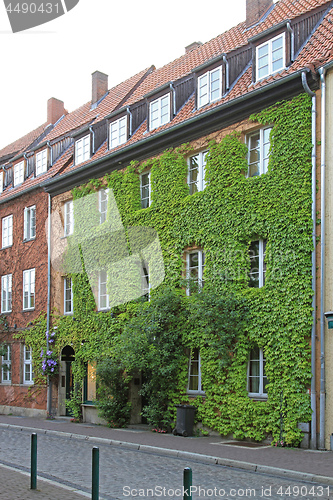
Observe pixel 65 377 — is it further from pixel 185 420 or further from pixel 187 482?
pixel 187 482

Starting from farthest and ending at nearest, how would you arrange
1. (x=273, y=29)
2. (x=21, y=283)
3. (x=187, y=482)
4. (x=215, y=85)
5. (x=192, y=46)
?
(x=192, y=46), (x=21, y=283), (x=215, y=85), (x=273, y=29), (x=187, y=482)

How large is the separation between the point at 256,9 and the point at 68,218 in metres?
11.0

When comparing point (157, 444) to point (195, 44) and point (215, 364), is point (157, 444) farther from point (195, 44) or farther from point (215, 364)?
point (195, 44)

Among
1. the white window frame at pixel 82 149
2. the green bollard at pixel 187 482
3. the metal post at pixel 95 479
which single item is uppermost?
the white window frame at pixel 82 149

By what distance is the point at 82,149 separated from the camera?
24.5 metres

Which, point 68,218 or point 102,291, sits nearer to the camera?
point 102,291

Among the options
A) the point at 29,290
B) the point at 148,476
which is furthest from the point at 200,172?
the point at 29,290

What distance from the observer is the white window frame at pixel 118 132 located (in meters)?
22.1

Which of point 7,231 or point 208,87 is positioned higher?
point 208,87

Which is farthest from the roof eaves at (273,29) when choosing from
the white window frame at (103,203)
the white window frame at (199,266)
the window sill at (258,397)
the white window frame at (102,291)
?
the window sill at (258,397)

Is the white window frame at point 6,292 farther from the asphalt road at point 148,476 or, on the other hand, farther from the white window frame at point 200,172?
the asphalt road at point 148,476

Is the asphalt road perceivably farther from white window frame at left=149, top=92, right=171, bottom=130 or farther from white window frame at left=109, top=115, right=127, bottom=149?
white window frame at left=109, top=115, right=127, bottom=149

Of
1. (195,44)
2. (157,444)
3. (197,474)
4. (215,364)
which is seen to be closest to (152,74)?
(195,44)

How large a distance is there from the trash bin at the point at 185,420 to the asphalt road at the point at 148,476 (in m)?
2.78
